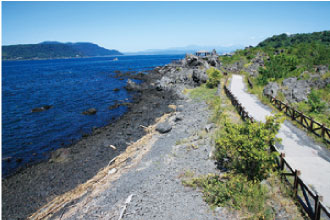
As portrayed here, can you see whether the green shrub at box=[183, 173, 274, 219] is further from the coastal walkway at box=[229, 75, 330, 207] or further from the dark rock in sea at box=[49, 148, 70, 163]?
the dark rock in sea at box=[49, 148, 70, 163]

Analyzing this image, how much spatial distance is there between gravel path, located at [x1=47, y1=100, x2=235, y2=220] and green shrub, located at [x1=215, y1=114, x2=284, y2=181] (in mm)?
2077

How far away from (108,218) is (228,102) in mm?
18838

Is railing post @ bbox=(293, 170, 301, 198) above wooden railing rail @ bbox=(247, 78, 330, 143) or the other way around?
the other way around

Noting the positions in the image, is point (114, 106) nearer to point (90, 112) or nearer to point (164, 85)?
point (90, 112)

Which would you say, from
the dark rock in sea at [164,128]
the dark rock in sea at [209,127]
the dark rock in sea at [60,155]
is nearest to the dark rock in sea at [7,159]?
the dark rock in sea at [60,155]

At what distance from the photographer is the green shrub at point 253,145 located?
10.5 metres

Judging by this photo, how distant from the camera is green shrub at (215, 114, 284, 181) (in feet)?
34.5

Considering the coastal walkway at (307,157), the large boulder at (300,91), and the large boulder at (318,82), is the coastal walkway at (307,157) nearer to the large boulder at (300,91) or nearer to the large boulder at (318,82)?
the large boulder at (300,91)

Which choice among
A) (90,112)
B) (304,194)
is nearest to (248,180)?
(304,194)

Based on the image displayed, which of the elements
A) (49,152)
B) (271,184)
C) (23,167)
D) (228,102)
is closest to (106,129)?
(49,152)

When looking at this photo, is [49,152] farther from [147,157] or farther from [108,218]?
[108,218]

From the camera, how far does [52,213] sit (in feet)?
40.4

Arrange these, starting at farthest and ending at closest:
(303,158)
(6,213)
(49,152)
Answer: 1. (49,152)
2. (6,213)
3. (303,158)

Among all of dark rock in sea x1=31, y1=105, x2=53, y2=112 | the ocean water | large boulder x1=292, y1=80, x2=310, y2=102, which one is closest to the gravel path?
the ocean water
